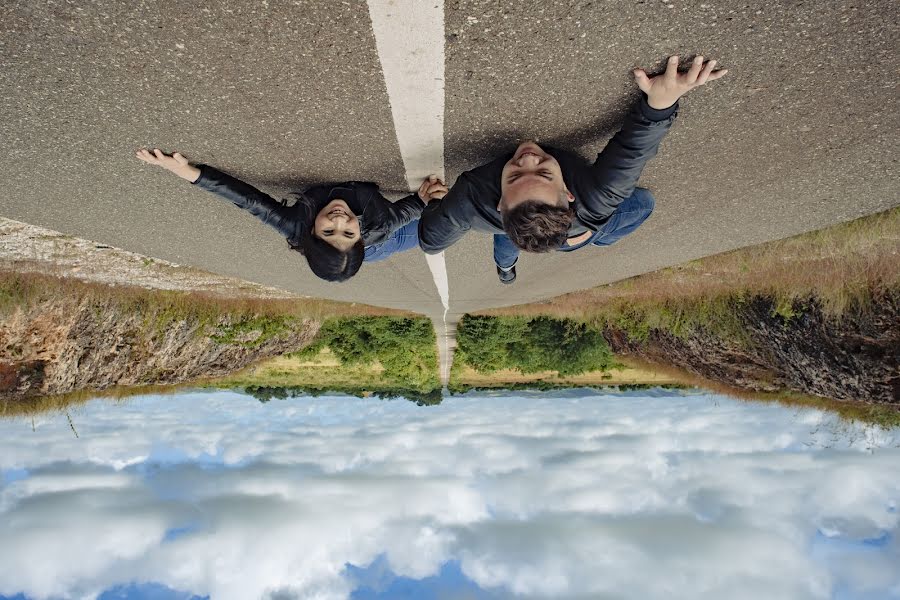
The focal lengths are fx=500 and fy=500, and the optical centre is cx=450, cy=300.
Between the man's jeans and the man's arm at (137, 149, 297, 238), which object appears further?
the man's jeans

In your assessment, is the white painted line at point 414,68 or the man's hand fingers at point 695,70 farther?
the man's hand fingers at point 695,70

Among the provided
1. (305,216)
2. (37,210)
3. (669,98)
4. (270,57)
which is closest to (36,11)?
(270,57)

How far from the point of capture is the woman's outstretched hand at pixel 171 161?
12.9 feet

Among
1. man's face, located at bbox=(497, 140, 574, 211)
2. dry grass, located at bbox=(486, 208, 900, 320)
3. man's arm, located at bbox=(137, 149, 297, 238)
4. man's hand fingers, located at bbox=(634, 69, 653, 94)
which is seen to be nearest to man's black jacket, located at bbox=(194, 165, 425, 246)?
man's arm, located at bbox=(137, 149, 297, 238)

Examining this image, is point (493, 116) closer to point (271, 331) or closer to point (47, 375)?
point (47, 375)

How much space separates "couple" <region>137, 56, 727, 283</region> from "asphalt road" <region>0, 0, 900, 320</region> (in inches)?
5.9

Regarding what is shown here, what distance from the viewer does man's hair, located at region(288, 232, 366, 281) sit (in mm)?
4098

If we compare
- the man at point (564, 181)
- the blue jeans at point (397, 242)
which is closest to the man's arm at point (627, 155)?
the man at point (564, 181)

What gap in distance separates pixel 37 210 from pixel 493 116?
4.33m

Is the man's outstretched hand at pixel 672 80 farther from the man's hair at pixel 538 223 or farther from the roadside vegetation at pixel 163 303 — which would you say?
the roadside vegetation at pixel 163 303

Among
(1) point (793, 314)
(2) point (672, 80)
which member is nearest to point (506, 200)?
(2) point (672, 80)

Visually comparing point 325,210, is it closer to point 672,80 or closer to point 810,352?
point 672,80

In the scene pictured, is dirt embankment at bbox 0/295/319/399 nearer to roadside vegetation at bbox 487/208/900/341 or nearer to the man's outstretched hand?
roadside vegetation at bbox 487/208/900/341

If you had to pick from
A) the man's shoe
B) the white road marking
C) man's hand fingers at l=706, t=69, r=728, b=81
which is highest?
the white road marking
